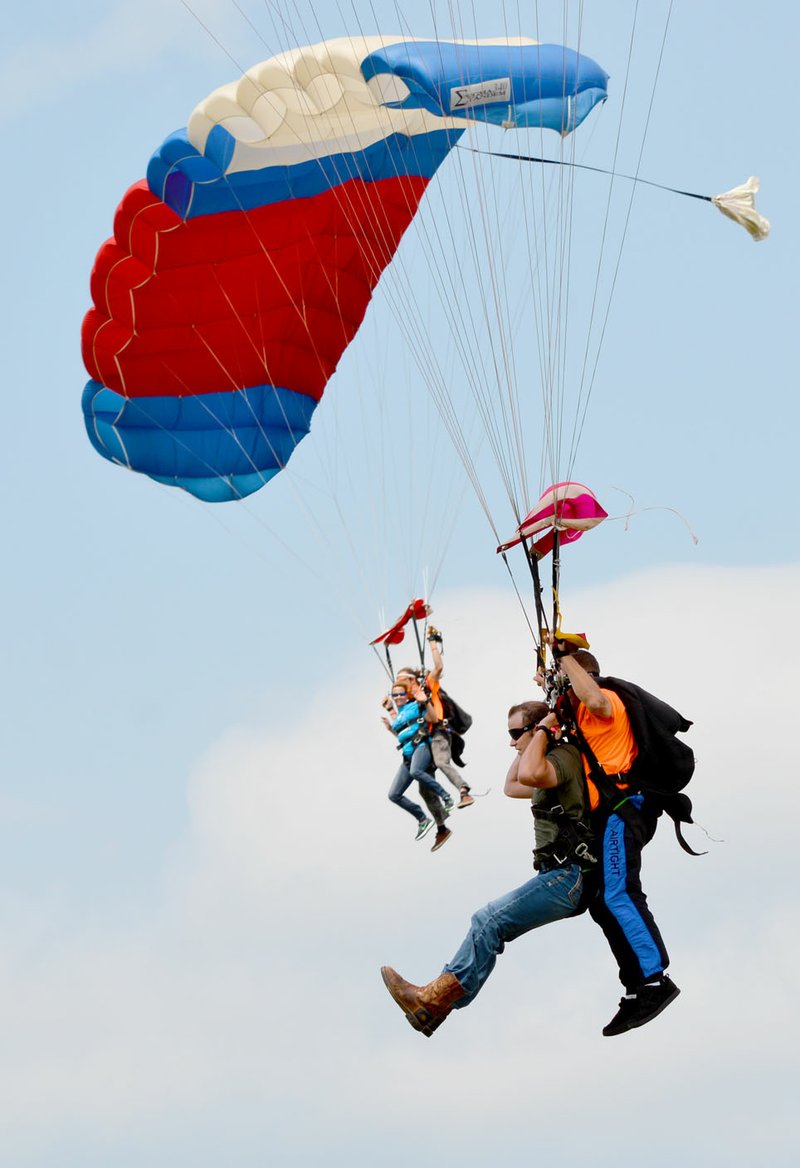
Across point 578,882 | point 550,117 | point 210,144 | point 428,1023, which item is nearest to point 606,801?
point 578,882

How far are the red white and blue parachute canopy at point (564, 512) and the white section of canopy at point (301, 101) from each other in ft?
11.2

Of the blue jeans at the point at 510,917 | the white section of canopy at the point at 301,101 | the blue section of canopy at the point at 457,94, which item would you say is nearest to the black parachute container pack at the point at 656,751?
the blue jeans at the point at 510,917

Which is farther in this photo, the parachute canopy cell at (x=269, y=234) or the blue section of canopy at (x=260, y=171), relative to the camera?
the blue section of canopy at (x=260, y=171)

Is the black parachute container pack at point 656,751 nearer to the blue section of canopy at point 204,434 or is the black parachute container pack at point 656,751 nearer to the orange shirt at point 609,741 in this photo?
the orange shirt at point 609,741

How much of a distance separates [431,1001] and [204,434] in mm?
5862

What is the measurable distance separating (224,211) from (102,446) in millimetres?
1986

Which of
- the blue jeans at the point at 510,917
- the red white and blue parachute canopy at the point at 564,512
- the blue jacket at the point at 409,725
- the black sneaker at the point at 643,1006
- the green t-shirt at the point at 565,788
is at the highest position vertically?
the blue jacket at the point at 409,725

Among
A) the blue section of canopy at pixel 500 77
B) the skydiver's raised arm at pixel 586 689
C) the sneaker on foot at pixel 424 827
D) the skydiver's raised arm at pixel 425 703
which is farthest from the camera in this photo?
the sneaker on foot at pixel 424 827

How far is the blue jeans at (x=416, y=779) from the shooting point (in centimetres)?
1439

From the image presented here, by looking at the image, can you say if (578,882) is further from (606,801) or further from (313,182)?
(313,182)

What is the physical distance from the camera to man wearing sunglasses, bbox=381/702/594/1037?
28.3 ft

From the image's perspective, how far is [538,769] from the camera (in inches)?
334

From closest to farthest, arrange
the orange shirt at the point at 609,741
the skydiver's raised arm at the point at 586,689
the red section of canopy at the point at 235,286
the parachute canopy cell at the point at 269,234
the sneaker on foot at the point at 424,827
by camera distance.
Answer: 1. the skydiver's raised arm at the point at 586,689
2. the orange shirt at the point at 609,741
3. the parachute canopy cell at the point at 269,234
4. the red section of canopy at the point at 235,286
5. the sneaker on foot at the point at 424,827

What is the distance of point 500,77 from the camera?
11320 mm
